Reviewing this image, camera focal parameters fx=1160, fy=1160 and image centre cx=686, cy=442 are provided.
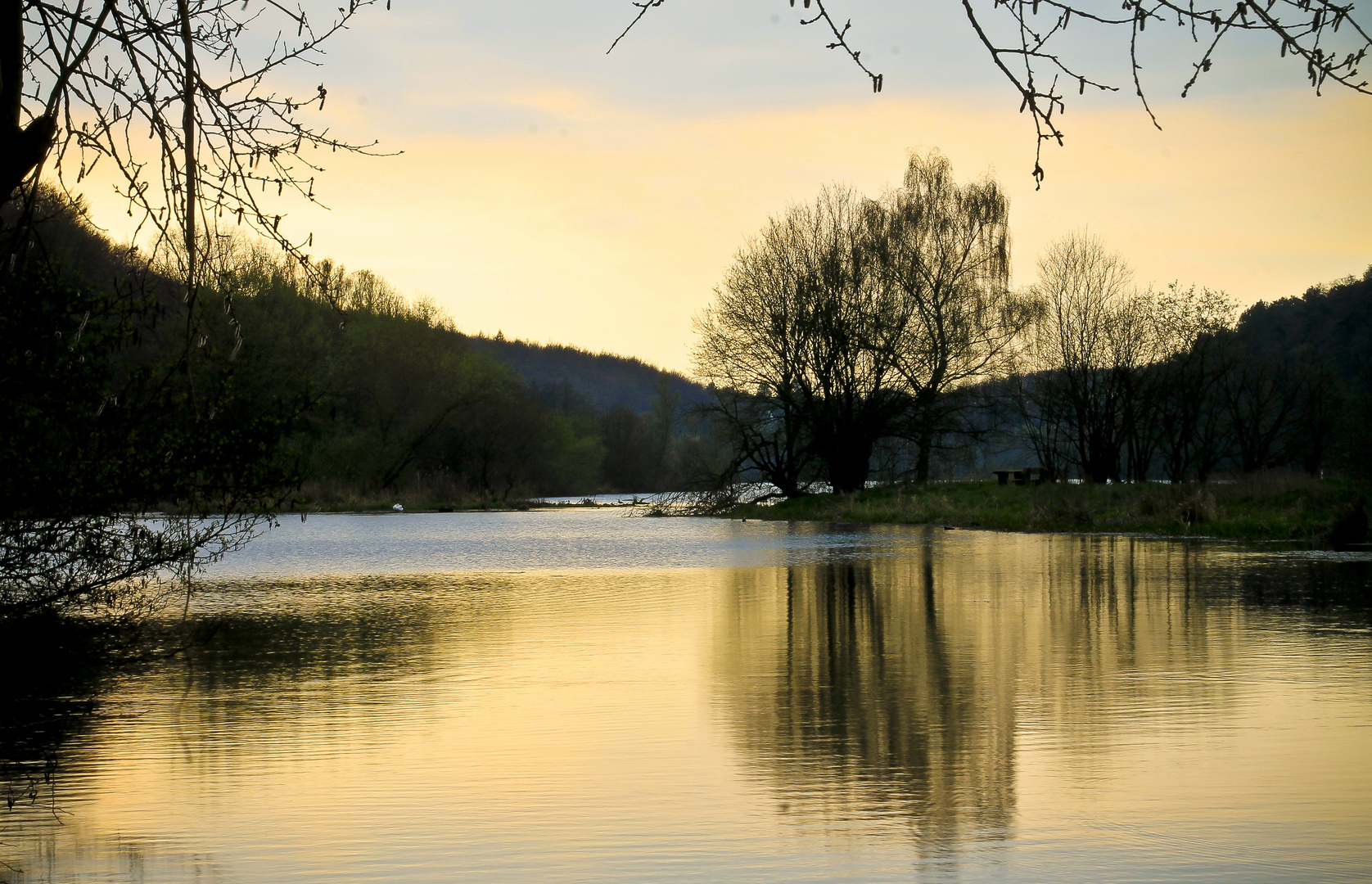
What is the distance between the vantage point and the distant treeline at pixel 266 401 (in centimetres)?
683

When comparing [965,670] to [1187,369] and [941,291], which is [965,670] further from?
[1187,369]

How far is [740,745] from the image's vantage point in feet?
19.7

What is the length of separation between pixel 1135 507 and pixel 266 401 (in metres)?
25.4

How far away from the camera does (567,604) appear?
12547 millimetres

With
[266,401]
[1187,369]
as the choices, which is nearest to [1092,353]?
[1187,369]

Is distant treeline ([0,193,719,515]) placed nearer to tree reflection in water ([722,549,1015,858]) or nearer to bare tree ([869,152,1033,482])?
tree reflection in water ([722,549,1015,858])

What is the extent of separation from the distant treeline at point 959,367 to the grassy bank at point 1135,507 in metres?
2.57

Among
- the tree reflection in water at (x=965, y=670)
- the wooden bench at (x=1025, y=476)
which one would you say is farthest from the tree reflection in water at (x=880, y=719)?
the wooden bench at (x=1025, y=476)

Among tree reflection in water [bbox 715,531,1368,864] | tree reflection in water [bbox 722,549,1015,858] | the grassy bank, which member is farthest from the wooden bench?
tree reflection in water [bbox 722,549,1015,858]

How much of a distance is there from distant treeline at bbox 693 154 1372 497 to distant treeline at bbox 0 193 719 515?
3.44 m

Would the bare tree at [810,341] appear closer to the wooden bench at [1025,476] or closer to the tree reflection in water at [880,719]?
the wooden bench at [1025,476]

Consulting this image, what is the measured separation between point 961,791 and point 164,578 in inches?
523

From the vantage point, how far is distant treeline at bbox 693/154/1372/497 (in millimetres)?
33531

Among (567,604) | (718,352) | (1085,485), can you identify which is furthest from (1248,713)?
(718,352)
